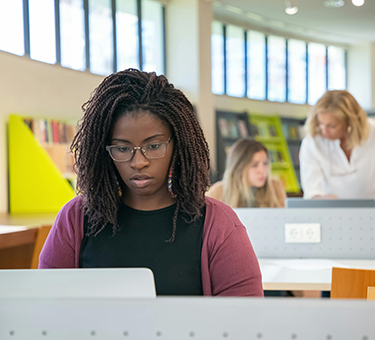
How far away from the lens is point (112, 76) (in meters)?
1.24

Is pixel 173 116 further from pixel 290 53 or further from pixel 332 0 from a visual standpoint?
pixel 290 53

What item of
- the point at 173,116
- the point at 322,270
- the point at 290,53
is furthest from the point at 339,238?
the point at 290,53

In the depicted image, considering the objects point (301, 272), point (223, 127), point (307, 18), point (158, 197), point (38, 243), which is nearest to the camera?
point (158, 197)

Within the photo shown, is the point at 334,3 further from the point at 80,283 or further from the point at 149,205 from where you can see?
the point at 80,283

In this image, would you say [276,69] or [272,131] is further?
[276,69]

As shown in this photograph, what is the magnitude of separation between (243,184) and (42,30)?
3.28 metres

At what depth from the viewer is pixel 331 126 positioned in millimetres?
2926

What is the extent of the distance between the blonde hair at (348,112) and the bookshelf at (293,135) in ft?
21.2

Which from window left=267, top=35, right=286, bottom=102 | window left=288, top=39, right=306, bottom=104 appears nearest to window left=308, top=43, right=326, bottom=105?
window left=288, top=39, right=306, bottom=104

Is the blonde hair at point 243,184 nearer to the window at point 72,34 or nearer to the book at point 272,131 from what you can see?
the window at point 72,34

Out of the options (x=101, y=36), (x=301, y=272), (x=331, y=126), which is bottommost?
(x=301, y=272)

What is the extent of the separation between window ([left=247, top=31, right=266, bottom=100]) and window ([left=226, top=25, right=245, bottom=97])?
0.54 feet

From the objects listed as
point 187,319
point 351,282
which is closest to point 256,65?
point 351,282

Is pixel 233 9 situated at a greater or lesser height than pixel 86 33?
greater
